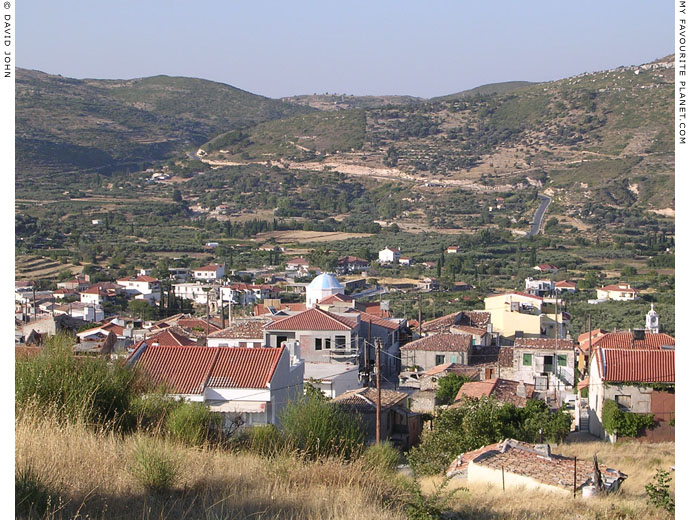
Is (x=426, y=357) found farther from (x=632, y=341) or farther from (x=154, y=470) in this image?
(x=154, y=470)

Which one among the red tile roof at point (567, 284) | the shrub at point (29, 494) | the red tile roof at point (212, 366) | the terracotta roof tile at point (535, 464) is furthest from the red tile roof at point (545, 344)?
the red tile roof at point (567, 284)

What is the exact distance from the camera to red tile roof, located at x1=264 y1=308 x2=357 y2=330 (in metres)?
24.6

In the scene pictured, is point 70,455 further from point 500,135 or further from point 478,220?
point 500,135

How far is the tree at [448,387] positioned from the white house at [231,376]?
5.85 metres

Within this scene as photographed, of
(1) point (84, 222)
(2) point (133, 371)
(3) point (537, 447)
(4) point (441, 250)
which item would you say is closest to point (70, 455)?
(2) point (133, 371)

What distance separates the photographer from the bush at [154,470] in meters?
5.02

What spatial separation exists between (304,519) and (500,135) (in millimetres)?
105241

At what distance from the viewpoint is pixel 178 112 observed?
163000mm

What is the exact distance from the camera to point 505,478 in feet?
32.2

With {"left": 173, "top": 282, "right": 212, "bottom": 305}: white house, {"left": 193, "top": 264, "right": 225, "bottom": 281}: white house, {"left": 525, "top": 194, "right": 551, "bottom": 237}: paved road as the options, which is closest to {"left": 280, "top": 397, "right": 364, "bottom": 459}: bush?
{"left": 173, "top": 282, "right": 212, "bottom": 305}: white house

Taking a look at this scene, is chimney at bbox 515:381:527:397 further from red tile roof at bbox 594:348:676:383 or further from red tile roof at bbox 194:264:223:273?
red tile roof at bbox 194:264:223:273

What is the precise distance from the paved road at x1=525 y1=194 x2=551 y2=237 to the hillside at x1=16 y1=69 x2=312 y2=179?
50.6 m

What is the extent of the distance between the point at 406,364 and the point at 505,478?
17329 mm

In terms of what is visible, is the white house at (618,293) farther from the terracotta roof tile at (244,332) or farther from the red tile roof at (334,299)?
the terracotta roof tile at (244,332)
